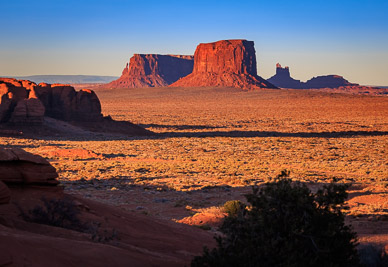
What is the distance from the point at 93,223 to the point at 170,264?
2.97m

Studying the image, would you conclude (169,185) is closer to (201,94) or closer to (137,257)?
(137,257)

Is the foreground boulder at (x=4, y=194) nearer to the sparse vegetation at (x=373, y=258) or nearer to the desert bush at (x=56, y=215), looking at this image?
the desert bush at (x=56, y=215)

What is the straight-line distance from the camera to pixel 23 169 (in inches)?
376

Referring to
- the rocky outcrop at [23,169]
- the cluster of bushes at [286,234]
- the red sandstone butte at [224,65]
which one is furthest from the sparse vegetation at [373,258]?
the red sandstone butte at [224,65]

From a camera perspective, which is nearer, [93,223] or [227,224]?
[227,224]

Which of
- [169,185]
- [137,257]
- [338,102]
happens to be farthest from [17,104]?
[338,102]

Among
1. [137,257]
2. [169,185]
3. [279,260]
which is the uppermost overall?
[279,260]

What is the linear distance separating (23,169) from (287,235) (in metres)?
6.40

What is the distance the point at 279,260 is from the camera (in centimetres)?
541

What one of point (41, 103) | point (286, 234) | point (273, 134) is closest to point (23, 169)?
point (286, 234)

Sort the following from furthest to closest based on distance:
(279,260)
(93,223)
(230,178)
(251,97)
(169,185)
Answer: (251,97), (230,178), (169,185), (93,223), (279,260)

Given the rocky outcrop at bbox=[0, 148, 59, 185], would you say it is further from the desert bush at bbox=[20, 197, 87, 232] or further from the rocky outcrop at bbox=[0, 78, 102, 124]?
the rocky outcrop at bbox=[0, 78, 102, 124]

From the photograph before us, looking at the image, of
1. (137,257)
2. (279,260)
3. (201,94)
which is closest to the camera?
(279,260)

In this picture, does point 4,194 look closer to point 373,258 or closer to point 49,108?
point 373,258
